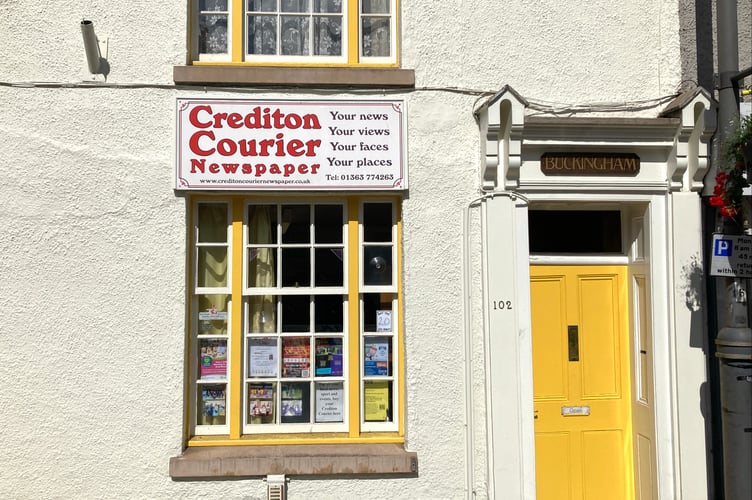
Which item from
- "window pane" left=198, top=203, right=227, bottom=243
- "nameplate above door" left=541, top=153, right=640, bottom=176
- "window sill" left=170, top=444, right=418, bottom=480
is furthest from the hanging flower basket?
"window pane" left=198, top=203, right=227, bottom=243

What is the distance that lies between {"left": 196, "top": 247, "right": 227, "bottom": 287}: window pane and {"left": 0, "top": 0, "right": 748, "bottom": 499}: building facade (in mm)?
18

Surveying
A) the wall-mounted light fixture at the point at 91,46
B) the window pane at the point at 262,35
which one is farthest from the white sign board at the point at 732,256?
the wall-mounted light fixture at the point at 91,46

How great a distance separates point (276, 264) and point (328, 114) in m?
1.45

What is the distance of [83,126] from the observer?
5766mm

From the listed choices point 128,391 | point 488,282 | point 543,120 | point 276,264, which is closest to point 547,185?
point 543,120

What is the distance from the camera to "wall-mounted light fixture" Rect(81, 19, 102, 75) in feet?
18.0

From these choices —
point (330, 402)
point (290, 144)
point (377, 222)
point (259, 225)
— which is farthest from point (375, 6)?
point (330, 402)

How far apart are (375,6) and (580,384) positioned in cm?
405

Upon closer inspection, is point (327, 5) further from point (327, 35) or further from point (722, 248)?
point (722, 248)

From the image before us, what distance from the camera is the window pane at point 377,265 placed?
6105 millimetres

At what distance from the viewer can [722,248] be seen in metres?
4.90

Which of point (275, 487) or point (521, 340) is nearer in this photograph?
point (275, 487)

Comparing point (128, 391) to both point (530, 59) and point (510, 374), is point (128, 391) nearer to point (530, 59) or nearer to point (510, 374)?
point (510, 374)

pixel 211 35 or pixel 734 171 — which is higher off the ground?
pixel 211 35
